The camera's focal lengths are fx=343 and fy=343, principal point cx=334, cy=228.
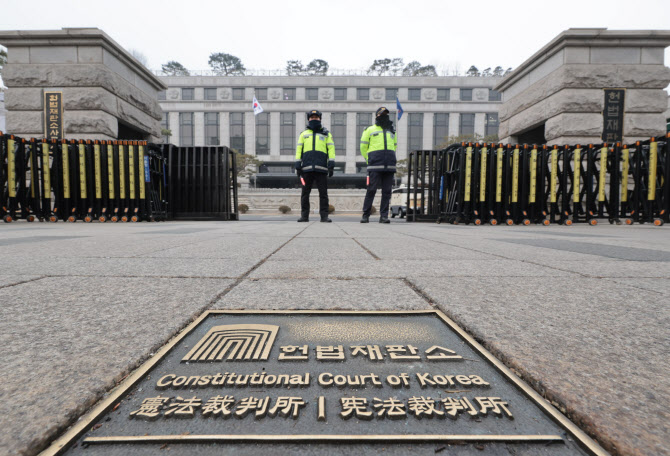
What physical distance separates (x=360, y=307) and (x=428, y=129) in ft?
172

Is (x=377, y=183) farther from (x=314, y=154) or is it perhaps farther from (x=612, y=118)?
(x=612, y=118)

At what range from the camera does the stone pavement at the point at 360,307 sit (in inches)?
25.6

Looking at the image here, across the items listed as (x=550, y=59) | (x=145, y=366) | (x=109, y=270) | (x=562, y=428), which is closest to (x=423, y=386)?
(x=562, y=428)

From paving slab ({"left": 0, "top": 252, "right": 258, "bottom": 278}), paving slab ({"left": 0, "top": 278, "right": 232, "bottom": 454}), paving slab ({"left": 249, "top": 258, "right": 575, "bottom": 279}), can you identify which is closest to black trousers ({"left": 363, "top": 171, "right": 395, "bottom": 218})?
paving slab ({"left": 249, "top": 258, "right": 575, "bottom": 279})

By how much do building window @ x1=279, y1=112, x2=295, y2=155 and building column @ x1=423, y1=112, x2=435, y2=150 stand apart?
19044 mm

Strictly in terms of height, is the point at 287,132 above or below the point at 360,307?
above

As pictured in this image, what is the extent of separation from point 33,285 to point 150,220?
763cm

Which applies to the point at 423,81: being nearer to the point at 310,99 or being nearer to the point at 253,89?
the point at 310,99

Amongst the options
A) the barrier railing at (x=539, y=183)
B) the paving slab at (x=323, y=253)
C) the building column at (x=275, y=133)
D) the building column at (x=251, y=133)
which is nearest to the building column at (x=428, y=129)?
the building column at (x=275, y=133)

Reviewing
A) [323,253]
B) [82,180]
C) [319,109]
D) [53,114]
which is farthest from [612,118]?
[319,109]

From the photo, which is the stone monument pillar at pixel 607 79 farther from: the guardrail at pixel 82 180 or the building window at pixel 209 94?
the building window at pixel 209 94

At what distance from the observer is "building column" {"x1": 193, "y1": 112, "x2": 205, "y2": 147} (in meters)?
50.0

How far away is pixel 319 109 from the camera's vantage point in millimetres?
49250

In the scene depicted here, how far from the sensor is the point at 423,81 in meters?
51.0
